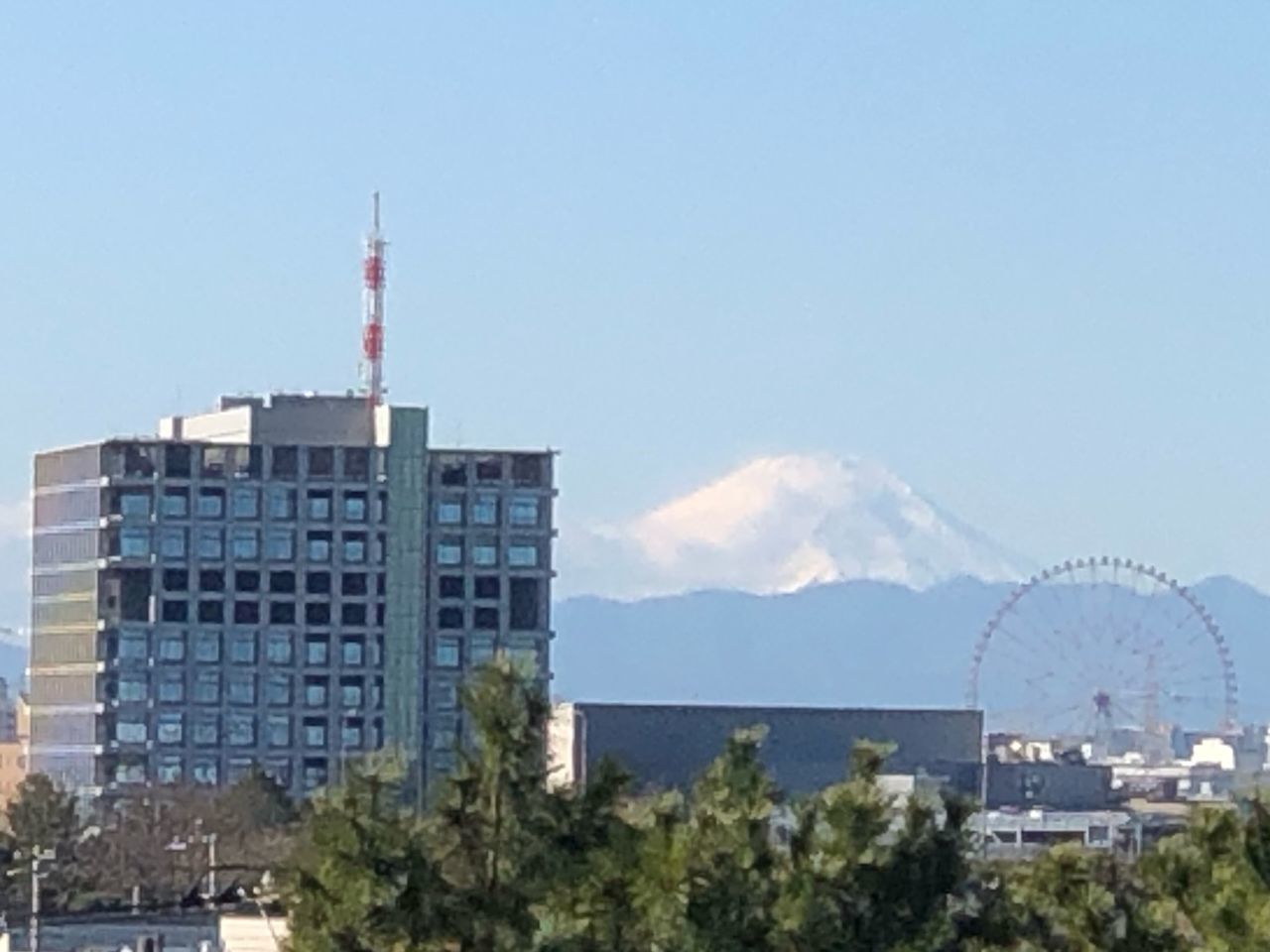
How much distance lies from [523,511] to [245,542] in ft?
41.3

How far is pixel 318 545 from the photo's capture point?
627 feet

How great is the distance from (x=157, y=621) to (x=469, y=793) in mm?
150649

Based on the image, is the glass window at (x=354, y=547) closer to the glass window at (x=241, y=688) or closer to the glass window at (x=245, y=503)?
the glass window at (x=245, y=503)

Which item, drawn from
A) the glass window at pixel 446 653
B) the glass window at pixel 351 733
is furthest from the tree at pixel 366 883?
the glass window at pixel 446 653

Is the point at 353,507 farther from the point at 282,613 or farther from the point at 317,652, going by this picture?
the point at 317,652

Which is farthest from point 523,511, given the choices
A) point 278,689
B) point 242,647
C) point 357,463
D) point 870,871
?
point 870,871

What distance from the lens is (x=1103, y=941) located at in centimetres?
4225

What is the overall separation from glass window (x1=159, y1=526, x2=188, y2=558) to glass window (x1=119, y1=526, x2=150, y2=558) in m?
0.73

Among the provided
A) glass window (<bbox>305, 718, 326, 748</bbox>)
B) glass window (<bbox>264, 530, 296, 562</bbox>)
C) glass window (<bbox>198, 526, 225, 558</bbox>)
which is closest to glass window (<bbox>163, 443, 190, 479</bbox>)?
glass window (<bbox>198, 526, 225, 558</bbox>)

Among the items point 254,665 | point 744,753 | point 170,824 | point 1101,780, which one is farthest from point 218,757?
point 744,753

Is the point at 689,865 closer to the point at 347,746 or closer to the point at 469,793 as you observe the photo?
the point at 469,793

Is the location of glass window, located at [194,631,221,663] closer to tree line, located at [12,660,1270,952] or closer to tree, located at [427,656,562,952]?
tree line, located at [12,660,1270,952]

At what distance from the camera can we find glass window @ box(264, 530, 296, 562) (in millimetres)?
A: 190500

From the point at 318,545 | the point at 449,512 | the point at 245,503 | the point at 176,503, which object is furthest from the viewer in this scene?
the point at 449,512
